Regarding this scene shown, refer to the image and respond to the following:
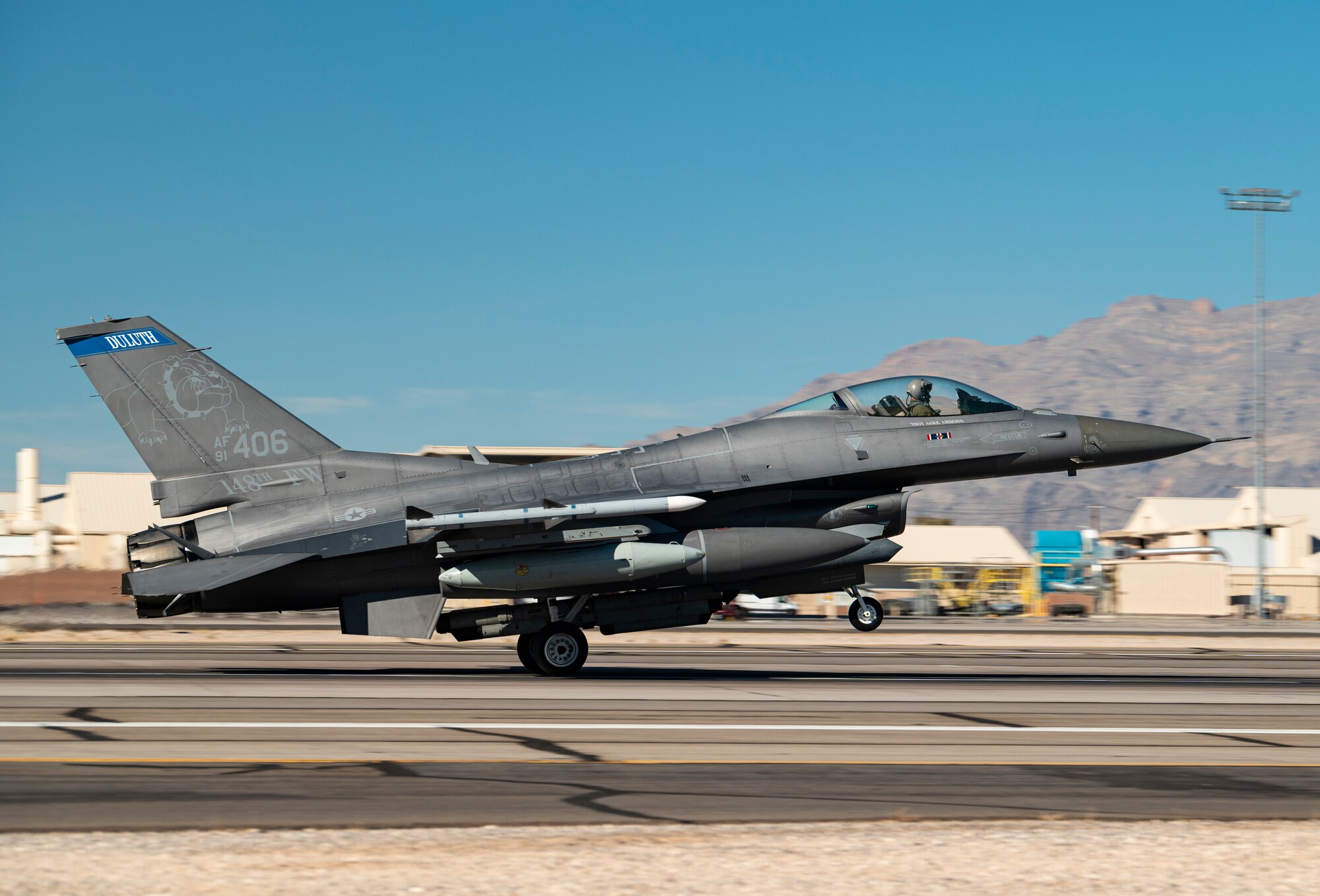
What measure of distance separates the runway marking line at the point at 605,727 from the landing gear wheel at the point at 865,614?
14.2 ft

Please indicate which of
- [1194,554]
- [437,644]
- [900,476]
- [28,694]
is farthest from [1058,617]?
[28,694]

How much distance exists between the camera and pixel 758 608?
57.4 m

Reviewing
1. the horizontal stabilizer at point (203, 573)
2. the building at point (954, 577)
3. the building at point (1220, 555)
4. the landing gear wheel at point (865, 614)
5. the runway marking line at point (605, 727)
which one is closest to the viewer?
the runway marking line at point (605, 727)

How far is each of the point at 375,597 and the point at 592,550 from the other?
10.5ft

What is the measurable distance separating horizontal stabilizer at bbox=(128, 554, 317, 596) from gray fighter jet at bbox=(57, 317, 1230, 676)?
28 millimetres

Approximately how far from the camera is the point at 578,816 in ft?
27.0

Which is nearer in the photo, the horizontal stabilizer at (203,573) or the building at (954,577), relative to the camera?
the horizontal stabilizer at (203,573)

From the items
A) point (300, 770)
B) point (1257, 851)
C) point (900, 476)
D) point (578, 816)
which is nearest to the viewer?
point (1257, 851)

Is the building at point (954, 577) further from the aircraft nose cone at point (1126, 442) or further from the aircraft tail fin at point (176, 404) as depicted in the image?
the aircraft tail fin at point (176, 404)

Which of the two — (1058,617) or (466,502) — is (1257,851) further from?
(1058,617)

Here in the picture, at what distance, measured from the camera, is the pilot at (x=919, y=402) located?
18891 mm

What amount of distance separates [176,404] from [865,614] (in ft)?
34.6

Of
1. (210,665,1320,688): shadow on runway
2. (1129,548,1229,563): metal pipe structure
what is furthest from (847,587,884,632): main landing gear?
(1129,548,1229,563): metal pipe structure

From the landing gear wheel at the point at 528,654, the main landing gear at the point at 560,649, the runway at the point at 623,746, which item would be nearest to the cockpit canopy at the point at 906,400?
the runway at the point at 623,746
